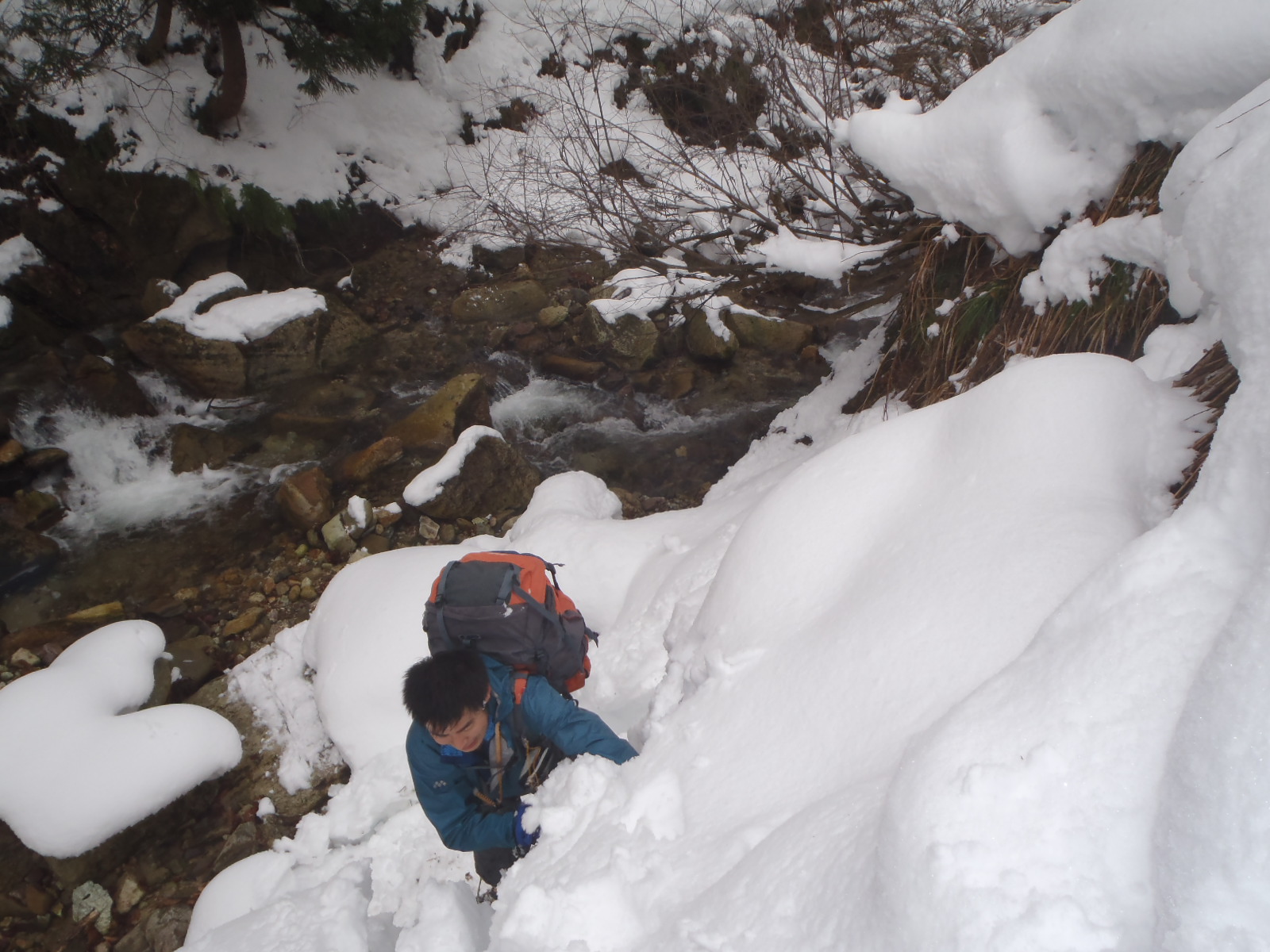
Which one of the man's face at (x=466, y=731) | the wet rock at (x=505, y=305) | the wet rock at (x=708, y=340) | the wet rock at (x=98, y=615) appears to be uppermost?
the wet rock at (x=505, y=305)

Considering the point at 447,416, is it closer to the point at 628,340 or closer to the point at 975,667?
the point at 628,340

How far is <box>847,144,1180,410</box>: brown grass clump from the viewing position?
9.03 feet

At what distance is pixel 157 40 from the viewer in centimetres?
789

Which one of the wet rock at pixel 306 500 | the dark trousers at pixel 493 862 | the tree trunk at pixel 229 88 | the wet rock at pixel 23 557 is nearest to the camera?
the dark trousers at pixel 493 862

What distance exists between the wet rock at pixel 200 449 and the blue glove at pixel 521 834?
5.94 meters

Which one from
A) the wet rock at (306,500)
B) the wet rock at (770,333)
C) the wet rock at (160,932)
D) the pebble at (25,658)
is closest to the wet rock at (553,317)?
the wet rock at (770,333)

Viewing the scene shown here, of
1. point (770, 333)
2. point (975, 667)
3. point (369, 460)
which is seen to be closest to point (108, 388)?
point (369, 460)

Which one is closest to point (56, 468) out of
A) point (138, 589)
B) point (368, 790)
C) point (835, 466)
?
point (138, 589)

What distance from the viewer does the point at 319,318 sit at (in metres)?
7.76

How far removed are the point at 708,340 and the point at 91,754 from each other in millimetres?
5917

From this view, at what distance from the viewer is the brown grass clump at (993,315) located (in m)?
2.75

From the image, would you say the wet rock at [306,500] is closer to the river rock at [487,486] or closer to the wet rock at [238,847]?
the river rock at [487,486]

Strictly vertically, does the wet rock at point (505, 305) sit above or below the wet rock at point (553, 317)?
above

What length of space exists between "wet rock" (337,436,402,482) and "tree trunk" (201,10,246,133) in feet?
18.5
